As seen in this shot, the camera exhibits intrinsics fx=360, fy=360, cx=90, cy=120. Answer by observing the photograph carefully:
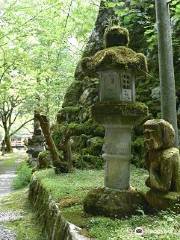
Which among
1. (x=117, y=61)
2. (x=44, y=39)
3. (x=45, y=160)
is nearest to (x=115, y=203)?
(x=117, y=61)

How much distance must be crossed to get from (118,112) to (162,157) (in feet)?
2.96

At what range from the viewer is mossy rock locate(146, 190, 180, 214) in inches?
196

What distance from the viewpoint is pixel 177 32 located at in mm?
11336

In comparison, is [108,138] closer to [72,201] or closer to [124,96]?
[124,96]

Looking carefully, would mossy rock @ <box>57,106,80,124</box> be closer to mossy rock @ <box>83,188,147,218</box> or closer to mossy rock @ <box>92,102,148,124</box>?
mossy rock @ <box>92,102,148,124</box>

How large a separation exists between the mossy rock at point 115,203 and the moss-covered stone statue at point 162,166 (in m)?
0.20

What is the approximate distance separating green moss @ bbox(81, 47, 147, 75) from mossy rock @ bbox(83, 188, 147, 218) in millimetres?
1907

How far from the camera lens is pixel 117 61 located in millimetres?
5469

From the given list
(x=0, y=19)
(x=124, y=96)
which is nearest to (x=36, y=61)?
(x=0, y=19)

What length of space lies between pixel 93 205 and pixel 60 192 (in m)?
1.89

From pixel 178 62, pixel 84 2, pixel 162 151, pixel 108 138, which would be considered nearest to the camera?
pixel 162 151

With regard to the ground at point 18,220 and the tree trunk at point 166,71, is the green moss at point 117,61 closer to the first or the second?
the tree trunk at point 166,71

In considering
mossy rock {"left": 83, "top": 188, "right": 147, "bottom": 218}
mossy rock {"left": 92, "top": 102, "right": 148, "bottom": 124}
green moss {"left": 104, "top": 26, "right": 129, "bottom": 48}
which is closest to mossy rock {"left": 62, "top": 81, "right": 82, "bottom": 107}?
green moss {"left": 104, "top": 26, "right": 129, "bottom": 48}

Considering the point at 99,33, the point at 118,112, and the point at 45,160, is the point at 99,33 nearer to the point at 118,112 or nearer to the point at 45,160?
the point at 45,160
